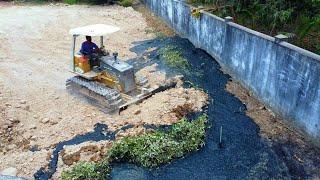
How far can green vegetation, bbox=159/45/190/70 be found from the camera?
14.4 metres

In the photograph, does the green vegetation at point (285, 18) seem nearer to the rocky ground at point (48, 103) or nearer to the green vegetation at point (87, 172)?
the rocky ground at point (48, 103)

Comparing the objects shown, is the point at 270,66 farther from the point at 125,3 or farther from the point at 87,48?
the point at 125,3

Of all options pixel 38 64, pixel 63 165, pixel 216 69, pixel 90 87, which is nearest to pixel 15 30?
pixel 38 64

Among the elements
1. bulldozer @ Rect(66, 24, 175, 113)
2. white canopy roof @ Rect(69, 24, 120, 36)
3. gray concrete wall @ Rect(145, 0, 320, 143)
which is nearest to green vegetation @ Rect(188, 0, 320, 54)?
gray concrete wall @ Rect(145, 0, 320, 143)

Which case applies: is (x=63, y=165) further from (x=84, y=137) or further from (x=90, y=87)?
(x=90, y=87)

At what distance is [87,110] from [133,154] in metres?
3.15

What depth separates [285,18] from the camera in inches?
500

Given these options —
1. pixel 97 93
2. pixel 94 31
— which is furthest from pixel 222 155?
pixel 94 31

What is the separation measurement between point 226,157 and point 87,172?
11.0 ft

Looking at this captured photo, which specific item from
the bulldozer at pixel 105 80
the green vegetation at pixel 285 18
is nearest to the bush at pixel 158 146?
the bulldozer at pixel 105 80

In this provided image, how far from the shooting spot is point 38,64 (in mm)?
15453

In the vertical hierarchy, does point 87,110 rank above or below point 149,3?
below

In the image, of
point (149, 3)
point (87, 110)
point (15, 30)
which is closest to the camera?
point (87, 110)

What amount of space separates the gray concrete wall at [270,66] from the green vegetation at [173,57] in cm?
117
